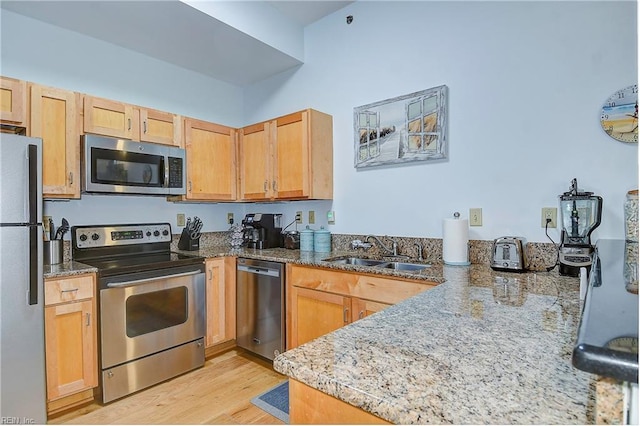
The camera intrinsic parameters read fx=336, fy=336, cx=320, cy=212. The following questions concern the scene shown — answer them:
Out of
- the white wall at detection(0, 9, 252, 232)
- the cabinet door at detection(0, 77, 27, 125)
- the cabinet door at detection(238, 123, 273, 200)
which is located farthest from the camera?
the cabinet door at detection(238, 123, 273, 200)

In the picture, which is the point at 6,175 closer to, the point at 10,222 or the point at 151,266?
the point at 10,222

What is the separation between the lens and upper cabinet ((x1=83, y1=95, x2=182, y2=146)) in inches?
95.0

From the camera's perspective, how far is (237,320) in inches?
114

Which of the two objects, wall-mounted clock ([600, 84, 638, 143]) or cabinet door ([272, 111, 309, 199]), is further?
cabinet door ([272, 111, 309, 199])

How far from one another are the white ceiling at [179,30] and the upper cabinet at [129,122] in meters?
0.57

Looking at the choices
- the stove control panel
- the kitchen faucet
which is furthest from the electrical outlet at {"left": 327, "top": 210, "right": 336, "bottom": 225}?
the stove control panel

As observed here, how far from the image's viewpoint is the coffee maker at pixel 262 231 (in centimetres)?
314

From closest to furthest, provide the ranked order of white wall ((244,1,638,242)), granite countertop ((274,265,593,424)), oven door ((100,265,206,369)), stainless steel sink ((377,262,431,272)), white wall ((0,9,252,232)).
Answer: granite countertop ((274,265,593,424)) < white wall ((244,1,638,242)) < oven door ((100,265,206,369)) < stainless steel sink ((377,262,431,272)) < white wall ((0,9,252,232))

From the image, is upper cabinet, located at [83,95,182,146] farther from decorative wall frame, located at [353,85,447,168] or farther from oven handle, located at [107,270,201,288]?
decorative wall frame, located at [353,85,447,168]

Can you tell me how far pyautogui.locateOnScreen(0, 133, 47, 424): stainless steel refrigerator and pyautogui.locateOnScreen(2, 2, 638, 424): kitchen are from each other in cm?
72

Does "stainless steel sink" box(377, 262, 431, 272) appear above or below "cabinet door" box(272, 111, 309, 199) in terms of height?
below

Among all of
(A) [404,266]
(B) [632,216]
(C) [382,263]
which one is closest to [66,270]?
(C) [382,263]

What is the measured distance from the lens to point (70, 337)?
2.05m

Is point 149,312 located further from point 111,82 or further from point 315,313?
point 111,82
